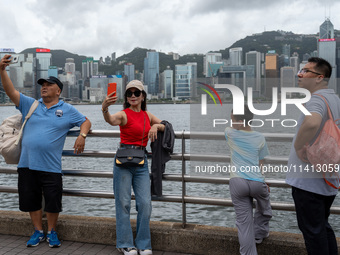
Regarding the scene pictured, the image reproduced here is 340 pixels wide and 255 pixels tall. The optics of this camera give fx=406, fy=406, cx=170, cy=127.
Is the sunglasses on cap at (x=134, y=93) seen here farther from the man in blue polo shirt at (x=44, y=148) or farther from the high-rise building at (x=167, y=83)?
the high-rise building at (x=167, y=83)

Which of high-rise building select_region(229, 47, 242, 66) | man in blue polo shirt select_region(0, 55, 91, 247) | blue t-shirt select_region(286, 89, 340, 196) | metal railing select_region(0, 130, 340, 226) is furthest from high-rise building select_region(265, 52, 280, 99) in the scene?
high-rise building select_region(229, 47, 242, 66)

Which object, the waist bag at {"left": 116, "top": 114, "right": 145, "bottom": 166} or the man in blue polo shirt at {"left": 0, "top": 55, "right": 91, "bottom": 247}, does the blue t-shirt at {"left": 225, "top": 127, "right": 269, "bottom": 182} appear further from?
the man in blue polo shirt at {"left": 0, "top": 55, "right": 91, "bottom": 247}

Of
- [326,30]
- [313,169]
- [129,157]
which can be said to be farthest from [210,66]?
[326,30]

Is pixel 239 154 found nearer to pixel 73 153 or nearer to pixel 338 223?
pixel 73 153

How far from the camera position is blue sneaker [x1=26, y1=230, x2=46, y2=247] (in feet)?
14.8

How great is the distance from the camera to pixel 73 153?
4.73m

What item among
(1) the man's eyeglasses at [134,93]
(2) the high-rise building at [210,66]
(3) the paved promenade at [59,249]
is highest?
(2) the high-rise building at [210,66]

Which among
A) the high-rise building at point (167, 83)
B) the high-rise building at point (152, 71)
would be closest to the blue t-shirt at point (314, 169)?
the high-rise building at point (167, 83)

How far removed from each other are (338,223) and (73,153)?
30.2ft

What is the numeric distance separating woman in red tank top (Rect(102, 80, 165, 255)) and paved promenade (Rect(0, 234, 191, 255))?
243 millimetres

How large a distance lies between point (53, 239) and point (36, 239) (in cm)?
21

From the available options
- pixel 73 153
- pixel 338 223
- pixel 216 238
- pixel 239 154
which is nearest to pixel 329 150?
pixel 239 154

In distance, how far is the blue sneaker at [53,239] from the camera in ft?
14.8

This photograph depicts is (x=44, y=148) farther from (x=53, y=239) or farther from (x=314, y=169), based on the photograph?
(x=314, y=169)
